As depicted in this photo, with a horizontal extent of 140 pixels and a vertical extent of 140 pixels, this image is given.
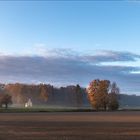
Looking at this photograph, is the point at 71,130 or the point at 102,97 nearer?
the point at 71,130

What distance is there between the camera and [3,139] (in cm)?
3797

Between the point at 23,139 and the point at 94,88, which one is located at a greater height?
the point at 94,88

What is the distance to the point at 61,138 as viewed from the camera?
1494 inches

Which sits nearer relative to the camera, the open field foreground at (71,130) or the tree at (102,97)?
the open field foreground at (71,130)

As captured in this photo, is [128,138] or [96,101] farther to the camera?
[96,101]

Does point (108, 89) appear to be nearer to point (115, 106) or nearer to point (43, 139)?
point (115, 106)

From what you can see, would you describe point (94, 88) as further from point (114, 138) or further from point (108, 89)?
point (114, 138)

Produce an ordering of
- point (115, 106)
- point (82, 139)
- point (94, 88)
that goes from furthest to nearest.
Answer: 1. point (94, 88)
2. point (115, 106)
3. point (82, 139)

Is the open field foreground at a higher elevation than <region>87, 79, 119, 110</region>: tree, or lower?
lower

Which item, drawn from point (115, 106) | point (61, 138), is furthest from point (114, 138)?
point (115, 106)

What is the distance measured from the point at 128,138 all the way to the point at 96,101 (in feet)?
514

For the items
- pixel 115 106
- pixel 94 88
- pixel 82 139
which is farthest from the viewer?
pixel 94 88

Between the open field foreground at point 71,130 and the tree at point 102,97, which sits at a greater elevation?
the tree at point 102,97

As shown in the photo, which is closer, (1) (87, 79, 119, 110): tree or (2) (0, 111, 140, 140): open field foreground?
(2) (0, 111, 140, 140): open field foreground
